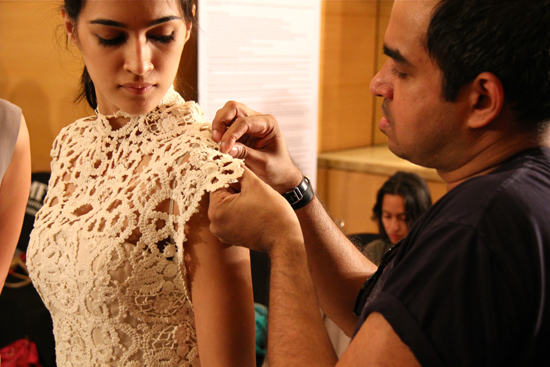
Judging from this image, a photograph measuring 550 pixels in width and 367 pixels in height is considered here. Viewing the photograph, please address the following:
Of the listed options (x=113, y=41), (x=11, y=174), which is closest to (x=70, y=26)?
(x=113, y=41)

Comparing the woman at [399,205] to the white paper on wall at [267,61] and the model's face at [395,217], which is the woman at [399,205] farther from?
the white paper on wall at [267,61]

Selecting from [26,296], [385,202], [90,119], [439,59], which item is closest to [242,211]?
[439,59]

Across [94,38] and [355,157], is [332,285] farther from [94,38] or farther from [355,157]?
[355,157]

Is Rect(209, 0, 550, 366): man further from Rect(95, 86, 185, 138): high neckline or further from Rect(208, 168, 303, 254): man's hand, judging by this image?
Rect(95, 86, 185, 138): high neckline

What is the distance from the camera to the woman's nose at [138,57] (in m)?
1.11

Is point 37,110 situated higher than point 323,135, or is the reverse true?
point 37,110

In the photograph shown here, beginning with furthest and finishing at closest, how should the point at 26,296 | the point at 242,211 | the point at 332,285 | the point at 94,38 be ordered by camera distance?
the point at 26,296, the point at 332,285, the point at 94,38, the point at 242,211

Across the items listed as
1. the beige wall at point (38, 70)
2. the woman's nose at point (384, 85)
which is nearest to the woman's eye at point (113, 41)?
the woman's nose at point (384, 85)

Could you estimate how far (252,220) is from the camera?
3.26 feet

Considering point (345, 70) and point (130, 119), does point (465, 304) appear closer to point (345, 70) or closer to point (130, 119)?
point (130, 119)

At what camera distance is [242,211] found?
99 cm

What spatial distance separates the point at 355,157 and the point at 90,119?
301 centimetres

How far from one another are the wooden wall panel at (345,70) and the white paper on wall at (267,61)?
56cm

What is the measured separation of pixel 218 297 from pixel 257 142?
17.9 inches
